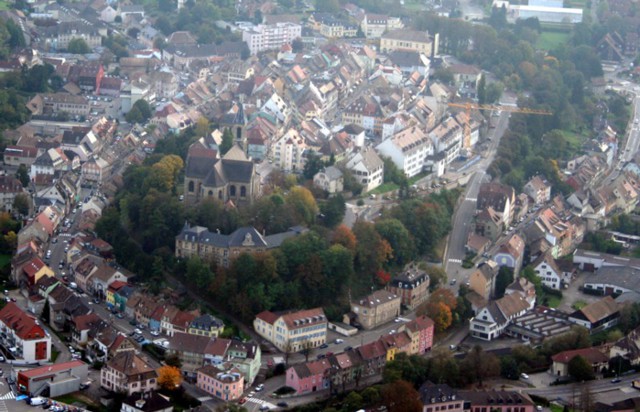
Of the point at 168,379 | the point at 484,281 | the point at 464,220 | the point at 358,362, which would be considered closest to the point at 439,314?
the point at 484,281

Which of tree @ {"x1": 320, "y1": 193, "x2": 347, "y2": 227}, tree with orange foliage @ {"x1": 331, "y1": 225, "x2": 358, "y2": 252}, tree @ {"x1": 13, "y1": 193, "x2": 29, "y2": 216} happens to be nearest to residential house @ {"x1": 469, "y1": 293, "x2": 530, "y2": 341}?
tree with orange foliage @ {"x1": 331, "y1": 225, "x2": 358, "y2": 252}

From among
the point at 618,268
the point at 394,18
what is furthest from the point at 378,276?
the point at 394,18

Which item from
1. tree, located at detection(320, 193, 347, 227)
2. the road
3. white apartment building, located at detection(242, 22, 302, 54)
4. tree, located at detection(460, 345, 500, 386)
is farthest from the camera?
white apartment building, located at detection(242, 22, 302, 54)

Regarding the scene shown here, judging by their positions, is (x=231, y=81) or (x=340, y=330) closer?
(x=340, y=330)

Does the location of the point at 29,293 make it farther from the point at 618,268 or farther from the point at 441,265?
the point at 618,268

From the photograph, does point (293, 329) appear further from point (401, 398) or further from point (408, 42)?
point (408, 42)

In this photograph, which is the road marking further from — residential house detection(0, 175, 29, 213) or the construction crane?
the construction crane
